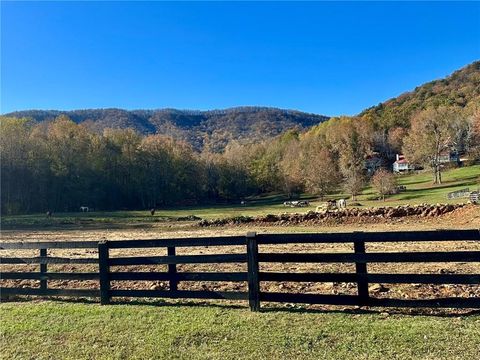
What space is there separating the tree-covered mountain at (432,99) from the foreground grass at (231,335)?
4562 inches

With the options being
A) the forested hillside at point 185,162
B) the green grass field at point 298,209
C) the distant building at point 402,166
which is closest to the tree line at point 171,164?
the forested hillside at point 185,162

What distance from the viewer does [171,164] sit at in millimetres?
92312

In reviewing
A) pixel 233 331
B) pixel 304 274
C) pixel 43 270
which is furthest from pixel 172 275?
pixel 43 270

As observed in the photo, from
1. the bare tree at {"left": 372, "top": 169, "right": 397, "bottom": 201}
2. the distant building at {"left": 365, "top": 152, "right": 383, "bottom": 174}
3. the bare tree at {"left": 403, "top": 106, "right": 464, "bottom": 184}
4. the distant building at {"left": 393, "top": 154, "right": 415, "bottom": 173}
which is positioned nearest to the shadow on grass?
the bare tree at {"left": 372, "top": 169, "right": 397, "bottom": 201}

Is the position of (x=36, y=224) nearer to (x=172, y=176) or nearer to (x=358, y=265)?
(x=358, y=265)

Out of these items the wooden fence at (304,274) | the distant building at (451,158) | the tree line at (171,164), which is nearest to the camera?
the wooden fence at (304,274)

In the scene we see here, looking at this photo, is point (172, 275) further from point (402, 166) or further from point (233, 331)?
point (402, 166)

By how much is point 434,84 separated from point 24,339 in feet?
685

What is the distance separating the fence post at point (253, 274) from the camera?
21.9 feet

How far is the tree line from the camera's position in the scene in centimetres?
6488

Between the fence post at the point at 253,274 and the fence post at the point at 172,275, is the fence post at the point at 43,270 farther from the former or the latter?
the fence post at the point at 253,274

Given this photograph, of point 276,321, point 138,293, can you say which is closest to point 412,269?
point 276,321

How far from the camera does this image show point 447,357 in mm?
4730

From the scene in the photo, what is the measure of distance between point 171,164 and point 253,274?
87.2 m
